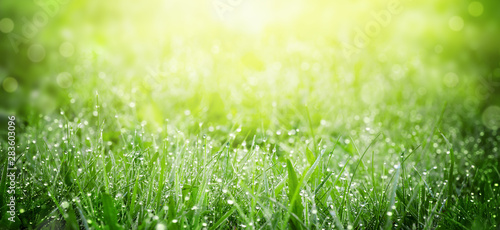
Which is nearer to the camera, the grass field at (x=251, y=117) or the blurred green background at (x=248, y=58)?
the grass field at (x=251, y=117)

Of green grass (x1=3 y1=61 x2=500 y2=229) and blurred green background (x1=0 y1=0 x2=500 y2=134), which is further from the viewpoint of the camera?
blurred green background (x1=0 y1=0 x2=500 y2=134)

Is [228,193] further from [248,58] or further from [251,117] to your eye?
[248,58]

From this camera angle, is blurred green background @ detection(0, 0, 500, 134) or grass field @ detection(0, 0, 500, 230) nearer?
grass field @ detection(0, 0, 500, 230)

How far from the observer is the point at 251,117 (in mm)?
1872

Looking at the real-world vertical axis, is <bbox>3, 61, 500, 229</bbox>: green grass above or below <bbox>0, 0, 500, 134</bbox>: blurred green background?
below

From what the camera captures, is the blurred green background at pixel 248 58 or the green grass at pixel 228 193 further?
the blurred green background at pixel 248 58

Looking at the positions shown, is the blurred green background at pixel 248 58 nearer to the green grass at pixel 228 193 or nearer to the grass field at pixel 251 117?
the grass field at pixel 251 117

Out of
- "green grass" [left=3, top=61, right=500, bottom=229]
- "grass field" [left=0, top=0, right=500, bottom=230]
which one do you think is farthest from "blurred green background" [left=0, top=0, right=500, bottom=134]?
"green grass" [left=3, top=61, right=500, bottom=229]

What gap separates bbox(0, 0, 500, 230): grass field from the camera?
100 cm

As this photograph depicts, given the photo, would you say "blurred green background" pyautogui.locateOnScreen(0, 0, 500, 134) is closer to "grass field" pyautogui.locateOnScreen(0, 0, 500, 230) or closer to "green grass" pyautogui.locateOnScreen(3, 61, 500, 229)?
"grass field" pyautogui.locateOnScreen(0, 0, 500, 230)

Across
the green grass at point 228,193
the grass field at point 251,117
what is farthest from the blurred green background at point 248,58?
the green grass at point 228,193

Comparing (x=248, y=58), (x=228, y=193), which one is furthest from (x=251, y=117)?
(x=248, y=58)

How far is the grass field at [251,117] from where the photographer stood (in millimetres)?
1003

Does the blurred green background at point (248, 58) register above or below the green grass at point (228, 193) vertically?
above
